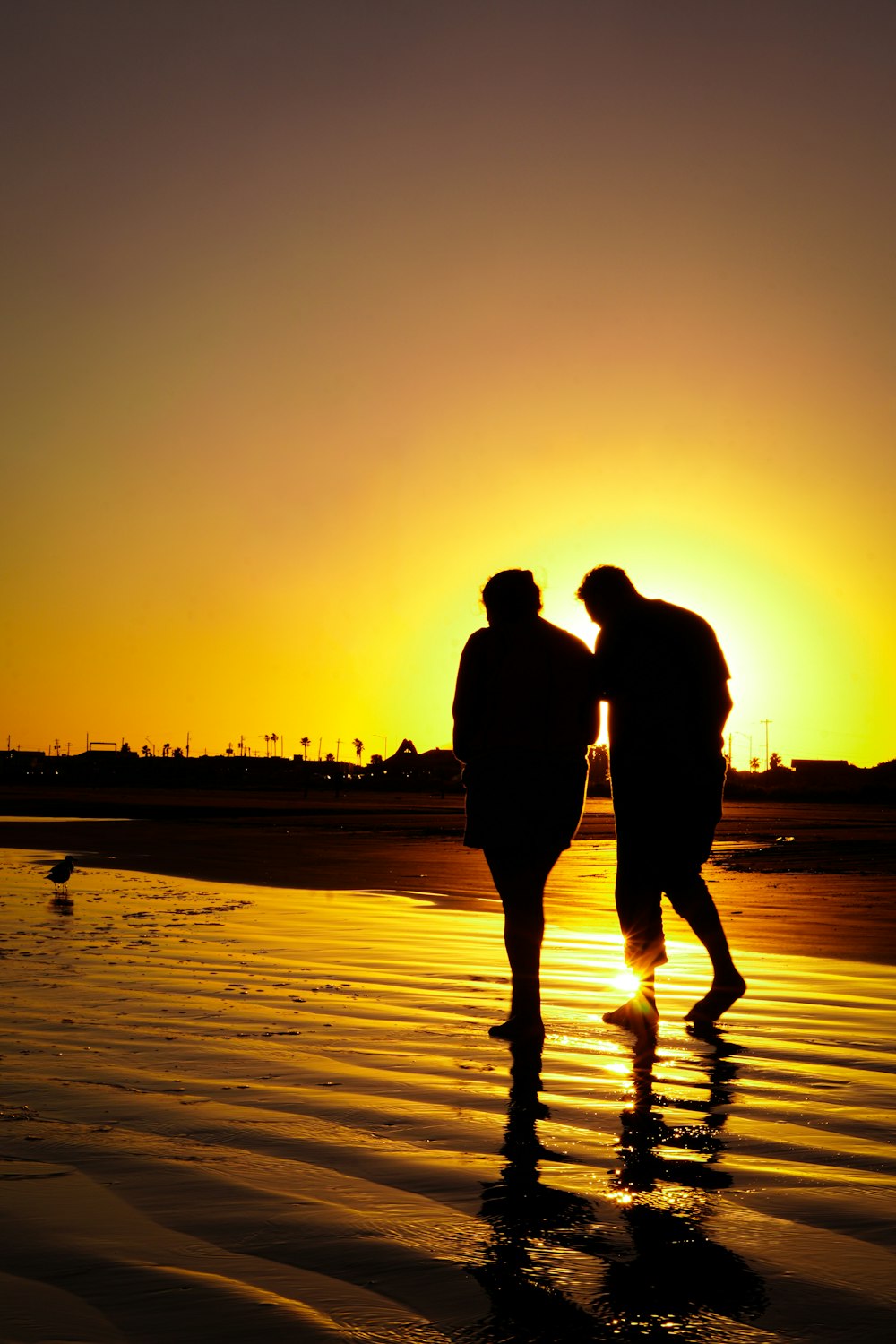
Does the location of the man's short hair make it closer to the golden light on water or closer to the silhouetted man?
the silhouetted man

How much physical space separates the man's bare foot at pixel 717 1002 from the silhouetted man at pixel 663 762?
0.04 metres

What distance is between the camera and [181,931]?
8531mm

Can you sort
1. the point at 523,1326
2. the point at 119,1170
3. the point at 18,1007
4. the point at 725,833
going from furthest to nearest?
the point at 725,833 < the point at 18,1007 < the point at 119,1170 < the point at 523,1326

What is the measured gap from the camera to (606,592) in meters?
5.98

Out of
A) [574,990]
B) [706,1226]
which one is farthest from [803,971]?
[706,1226]

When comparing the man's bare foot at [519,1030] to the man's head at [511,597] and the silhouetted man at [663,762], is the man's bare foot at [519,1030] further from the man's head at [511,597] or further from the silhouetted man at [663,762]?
the man's head at [511,597]

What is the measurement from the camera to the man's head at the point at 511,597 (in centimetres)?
577

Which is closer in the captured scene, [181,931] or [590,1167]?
[590,1167]

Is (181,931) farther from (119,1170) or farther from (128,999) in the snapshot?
(119,1170)

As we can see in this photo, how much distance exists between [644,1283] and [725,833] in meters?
29.6

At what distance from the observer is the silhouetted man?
571cm

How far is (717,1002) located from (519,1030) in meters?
0.90

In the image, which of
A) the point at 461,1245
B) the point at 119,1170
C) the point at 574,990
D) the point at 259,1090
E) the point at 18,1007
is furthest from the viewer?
the point at 574,990

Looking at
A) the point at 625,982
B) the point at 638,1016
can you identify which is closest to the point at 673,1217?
the point at 638,1016
